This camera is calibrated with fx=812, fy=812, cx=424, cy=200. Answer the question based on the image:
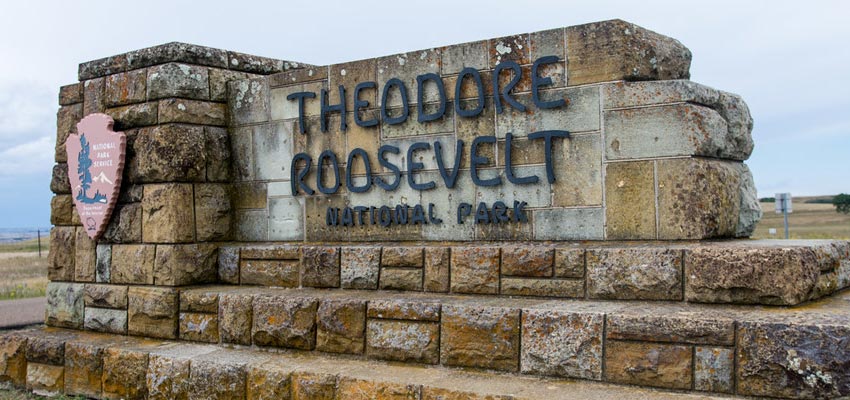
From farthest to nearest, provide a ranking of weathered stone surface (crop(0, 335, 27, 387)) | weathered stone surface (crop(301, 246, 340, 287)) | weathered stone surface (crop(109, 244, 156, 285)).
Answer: weathered stone surface (crop(0, 335, 27, 387)), weathered stone surface (crop(109, 244, 156, 285)), weathered stone surface (crop(301, 246, 340, 287))

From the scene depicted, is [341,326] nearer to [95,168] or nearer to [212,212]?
[212,212]

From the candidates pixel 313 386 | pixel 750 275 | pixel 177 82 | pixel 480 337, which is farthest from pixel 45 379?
pixel 750 275

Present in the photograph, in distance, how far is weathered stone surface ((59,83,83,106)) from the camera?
8.20 m

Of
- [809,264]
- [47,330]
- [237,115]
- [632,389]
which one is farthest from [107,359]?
[809,264]

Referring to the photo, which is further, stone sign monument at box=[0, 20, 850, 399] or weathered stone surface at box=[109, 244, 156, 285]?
weathered stone surface at box=[109, 244, 156, 285]

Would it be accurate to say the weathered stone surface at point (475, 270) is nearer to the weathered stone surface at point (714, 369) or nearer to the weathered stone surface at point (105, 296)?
the weathered stone surface at point (714, 369)

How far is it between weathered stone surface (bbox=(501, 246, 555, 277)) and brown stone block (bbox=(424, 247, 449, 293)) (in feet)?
1.56

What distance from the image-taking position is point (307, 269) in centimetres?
670

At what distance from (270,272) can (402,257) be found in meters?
1.40

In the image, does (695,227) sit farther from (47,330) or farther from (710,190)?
(47,330)

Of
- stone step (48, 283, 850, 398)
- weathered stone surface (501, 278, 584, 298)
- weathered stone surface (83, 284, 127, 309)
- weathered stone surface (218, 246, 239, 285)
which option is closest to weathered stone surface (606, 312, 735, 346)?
stone step (48, 283, 850, 398)

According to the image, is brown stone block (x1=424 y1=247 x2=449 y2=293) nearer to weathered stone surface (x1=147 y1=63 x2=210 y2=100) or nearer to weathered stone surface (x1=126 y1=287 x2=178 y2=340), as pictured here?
weathered stone surface (x1=126 y1=287 x2=178 y2=340)

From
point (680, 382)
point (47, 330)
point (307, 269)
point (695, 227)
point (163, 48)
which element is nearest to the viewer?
point (680, 382)

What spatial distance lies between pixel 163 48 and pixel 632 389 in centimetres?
518
